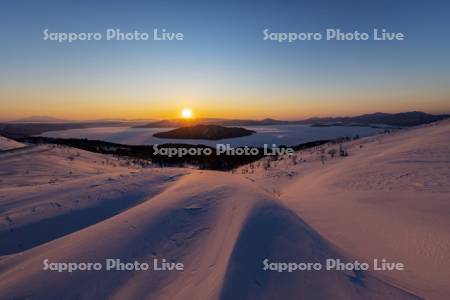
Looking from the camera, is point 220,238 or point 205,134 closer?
point 220,238

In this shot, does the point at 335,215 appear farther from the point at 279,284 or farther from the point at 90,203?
the point at 90,203

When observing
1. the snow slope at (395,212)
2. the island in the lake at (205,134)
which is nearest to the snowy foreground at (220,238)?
the snow slope at (395,212)

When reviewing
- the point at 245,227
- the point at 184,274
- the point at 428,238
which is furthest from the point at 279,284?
the point at 428,238

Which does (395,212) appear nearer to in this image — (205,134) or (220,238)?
(220,238)

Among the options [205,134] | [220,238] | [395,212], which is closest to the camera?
[220,238]

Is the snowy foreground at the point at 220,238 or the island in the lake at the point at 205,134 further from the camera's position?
the island in the lake at the point at 205,134

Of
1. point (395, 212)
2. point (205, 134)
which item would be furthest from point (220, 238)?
point (205, 134)

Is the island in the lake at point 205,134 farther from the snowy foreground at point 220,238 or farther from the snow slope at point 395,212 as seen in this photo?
the snowy foreground at point 220,238

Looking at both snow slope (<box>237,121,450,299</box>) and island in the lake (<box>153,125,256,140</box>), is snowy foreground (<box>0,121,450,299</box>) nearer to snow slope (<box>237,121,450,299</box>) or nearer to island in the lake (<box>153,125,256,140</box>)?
snow slope (<box>237,121,450,299</box>)
